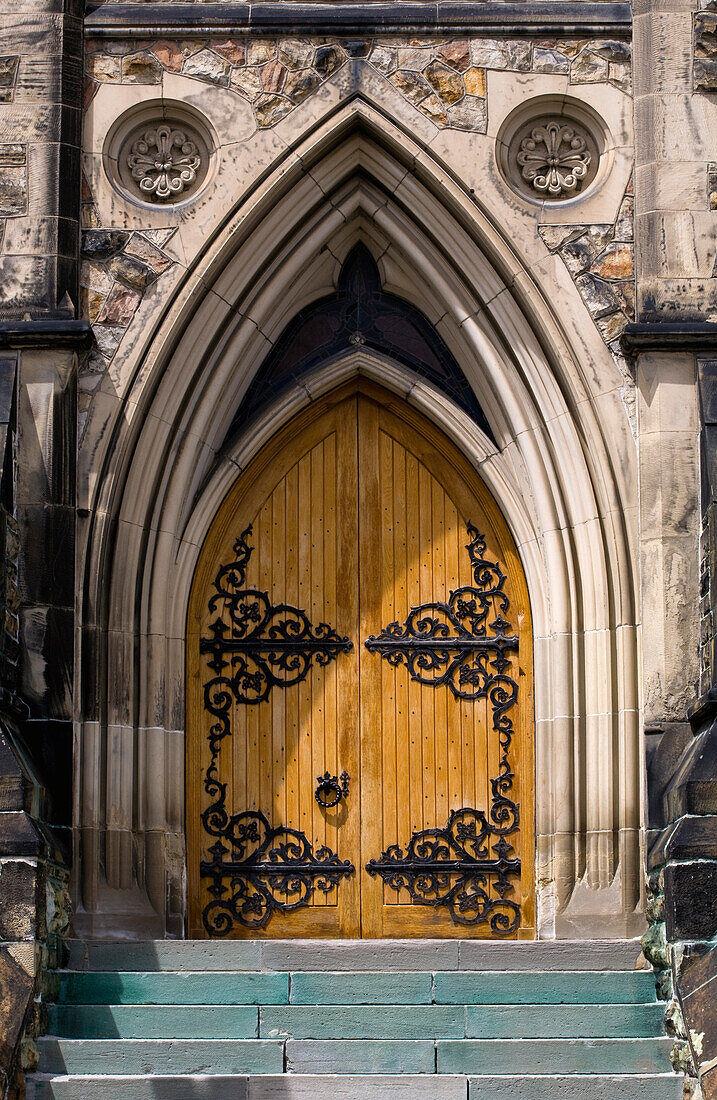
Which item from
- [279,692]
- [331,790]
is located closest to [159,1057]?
[331,790]

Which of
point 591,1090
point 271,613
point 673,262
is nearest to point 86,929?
point 271,613

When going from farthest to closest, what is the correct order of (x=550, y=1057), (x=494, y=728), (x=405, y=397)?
(x=405, y=397)
(x=494, y=728)
(x=550, y=1057)

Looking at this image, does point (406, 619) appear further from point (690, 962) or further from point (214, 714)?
point (690, 962)

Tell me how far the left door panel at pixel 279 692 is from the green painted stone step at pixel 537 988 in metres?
1.12

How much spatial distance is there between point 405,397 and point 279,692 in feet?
5.00

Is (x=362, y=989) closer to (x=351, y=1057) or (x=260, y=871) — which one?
(x=351, y=1057)

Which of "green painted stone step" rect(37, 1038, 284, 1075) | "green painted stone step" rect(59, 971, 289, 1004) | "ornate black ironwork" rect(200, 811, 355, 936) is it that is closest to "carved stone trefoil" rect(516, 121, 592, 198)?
"ornate black ironwork" rect(200, 811, 355, 936)

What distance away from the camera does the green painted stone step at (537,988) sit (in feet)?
21.1

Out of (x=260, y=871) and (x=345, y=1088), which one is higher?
(x=260, y=871)

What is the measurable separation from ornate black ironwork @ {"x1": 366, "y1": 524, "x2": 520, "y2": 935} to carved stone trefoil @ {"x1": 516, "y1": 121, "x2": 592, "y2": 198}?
5.40ft

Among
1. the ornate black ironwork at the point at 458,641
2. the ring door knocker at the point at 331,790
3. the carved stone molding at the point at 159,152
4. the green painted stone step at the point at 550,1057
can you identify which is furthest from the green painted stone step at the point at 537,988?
the carved stone molding at the point at 159,152

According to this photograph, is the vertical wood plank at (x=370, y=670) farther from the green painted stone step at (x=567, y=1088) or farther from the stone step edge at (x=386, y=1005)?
the green painted stone step at (x=567, y=1088)

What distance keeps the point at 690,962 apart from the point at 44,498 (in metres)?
3.30

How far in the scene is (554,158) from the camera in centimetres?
766
